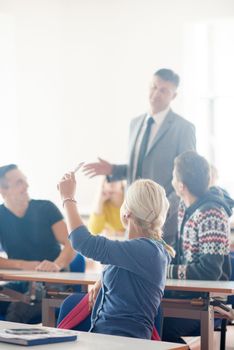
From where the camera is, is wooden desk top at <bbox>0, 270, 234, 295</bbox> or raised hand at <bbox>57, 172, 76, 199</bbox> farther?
wooden desk top at <bbox>0, 270, 234, 295</bbox>

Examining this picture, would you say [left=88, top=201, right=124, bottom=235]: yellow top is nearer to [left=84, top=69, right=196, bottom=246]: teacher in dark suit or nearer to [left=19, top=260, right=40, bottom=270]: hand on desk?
[left=84, top=69, right=196, bottom=246]: teacher in dark suit

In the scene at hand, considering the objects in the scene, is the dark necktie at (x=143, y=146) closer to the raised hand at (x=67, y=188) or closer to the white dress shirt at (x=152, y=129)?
the white dress shirt at (x=152, y=129)

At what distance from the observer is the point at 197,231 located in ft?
13.5

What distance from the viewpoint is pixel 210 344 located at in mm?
3686

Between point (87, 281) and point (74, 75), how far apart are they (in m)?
4.08

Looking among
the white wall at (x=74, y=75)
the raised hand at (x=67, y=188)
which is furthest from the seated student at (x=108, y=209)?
the raised hand at (x=67, y=188)

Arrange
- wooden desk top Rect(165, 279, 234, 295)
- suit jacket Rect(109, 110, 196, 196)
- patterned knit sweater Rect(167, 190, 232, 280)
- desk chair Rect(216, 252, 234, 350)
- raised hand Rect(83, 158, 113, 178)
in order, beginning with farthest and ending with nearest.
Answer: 1. suit jacket Rect(109, 110, 196, 196)
2. raised hand Rect(83, 158, 113, 178)
3. patterned knit sweater Rect(167, 190, 232, 280)
4. desk chair Rect(216, 252, 234, 350)
5. wooden desk top Rect(165, 279, 234, 295)

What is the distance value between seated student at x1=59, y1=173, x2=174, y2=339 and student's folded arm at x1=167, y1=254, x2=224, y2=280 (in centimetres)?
76

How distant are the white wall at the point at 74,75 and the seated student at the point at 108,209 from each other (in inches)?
22.7

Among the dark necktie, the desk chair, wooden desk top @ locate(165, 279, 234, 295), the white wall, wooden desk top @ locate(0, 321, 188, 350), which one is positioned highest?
the white wall

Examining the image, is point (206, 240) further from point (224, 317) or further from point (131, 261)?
point (131, 261)

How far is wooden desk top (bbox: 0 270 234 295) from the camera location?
3.67m

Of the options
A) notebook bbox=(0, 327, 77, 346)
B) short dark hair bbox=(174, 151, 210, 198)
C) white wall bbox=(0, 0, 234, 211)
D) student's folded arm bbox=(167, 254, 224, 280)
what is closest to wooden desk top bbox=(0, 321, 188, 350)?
notebook bbox=(0, 327, 77, 346)

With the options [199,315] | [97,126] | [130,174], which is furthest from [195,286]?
[97,126]
